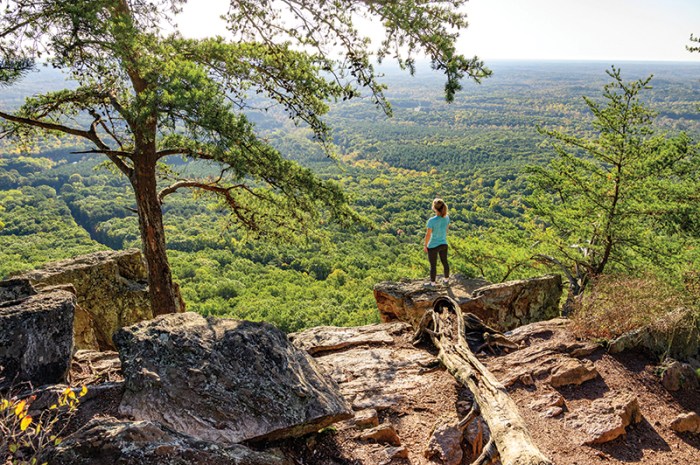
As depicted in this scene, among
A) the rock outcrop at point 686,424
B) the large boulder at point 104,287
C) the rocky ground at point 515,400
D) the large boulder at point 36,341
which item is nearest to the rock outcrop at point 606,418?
the rocky ground at point 515,400

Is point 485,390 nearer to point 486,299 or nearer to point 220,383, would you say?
point 220,383

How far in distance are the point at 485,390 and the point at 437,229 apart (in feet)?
12.3

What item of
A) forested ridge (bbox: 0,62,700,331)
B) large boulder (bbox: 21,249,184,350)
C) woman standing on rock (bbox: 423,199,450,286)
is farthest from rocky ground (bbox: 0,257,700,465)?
large boulder (bbox: 21,249,184,350)

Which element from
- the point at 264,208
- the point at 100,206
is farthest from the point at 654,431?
the point at 100,206

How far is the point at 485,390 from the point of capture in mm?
3791

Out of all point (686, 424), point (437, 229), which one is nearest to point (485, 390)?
point (686, 424)

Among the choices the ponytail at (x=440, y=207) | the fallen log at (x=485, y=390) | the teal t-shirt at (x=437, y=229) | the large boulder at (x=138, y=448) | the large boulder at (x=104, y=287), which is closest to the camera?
the large boulder at (x=138, y=448)

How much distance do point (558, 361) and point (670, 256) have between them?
561 cm

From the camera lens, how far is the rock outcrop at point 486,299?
7.51 metres

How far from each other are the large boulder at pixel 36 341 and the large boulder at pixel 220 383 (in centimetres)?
54

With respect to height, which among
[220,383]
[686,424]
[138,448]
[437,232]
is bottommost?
[686,424]

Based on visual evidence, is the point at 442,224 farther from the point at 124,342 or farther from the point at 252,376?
the point at 124,342

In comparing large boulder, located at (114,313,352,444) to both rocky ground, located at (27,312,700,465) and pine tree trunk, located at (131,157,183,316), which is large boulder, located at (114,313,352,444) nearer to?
rocky ground, located at (27,312,700,465)

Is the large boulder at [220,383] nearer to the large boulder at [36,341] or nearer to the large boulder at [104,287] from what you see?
the large boulder at [36,341]
